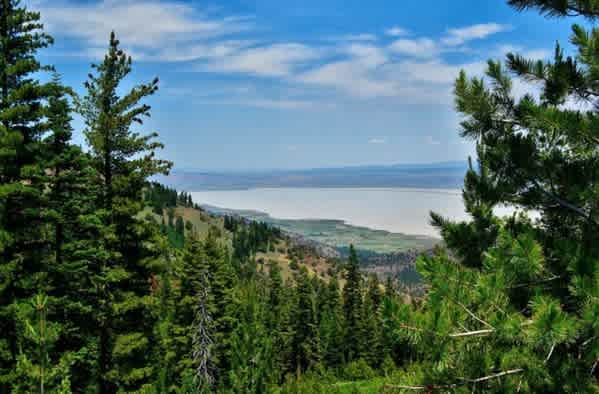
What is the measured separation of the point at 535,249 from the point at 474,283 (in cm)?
86

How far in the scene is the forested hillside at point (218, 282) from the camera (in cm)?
601

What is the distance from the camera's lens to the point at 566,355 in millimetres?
6328

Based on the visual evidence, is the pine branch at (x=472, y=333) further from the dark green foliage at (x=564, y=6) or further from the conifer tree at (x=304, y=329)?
the conifer tree at (x=304, y=329)

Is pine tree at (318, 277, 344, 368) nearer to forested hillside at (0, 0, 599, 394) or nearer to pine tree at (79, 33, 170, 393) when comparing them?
forested hillside at (0, 0, 599, 394)

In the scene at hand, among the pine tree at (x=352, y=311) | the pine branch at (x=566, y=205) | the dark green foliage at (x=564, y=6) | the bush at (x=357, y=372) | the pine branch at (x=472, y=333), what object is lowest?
the bush at (x=357, y=372)

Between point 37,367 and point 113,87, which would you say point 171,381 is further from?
point 37,367

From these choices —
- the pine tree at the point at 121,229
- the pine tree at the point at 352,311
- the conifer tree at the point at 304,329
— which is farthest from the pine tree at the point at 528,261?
the conifer tree at the point at 304,329

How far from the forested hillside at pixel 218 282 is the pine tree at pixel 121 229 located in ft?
0.18

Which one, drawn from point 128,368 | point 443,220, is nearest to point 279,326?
point 128,368

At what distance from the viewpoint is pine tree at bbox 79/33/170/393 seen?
17906 millimetres

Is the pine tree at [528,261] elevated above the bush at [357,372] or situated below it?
above

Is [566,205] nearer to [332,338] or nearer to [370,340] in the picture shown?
[332,338]

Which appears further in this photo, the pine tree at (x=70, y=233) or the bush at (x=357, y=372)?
the bush at (x=357, y=372)

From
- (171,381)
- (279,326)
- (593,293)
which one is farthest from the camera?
(279,326)
